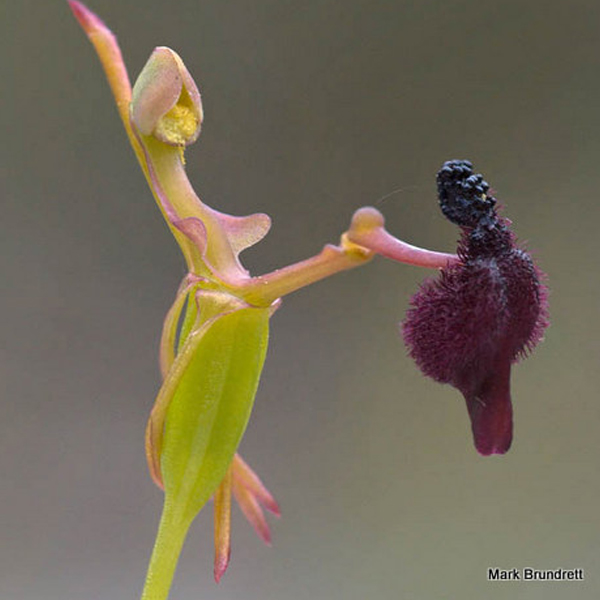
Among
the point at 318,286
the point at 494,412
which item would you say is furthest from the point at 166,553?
the point at 318,286

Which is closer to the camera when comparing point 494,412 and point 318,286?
point 494,412

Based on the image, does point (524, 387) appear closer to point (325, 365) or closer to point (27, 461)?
point (325, 365)

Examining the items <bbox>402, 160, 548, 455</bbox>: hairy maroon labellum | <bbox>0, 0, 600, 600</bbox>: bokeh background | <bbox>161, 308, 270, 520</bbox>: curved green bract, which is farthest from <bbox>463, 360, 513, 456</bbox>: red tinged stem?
<bbox>0, 0, 600, 600</bbox>: bokeh background

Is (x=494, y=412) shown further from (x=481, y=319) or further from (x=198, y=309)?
(x=198, y=309)

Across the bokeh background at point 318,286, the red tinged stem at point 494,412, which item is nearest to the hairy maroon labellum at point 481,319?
the red tinged stem at point 494,412

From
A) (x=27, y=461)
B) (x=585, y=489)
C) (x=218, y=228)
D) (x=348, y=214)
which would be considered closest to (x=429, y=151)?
(x=348, y=214)

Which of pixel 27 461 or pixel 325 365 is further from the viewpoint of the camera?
pixel 325 365

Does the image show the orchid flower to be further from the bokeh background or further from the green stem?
the bokeh background
